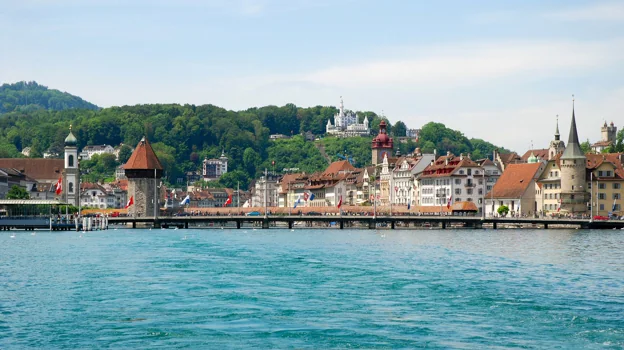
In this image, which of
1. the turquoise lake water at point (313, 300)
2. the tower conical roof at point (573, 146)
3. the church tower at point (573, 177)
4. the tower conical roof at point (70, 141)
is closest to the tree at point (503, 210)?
the church tower at point (573, 177)

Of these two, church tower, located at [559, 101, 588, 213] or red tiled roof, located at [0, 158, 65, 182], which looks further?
red tiled roof, located at [0, 158, 65, 182]

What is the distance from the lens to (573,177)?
353ft

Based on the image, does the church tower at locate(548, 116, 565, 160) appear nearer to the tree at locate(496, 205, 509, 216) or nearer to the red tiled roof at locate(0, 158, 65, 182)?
the tree at locate(496, 205, 509, 216)

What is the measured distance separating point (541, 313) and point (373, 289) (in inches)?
306

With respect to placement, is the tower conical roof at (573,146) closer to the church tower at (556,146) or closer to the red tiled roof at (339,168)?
the church tower at (556,146)

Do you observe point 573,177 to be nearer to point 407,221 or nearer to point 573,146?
point 573,146

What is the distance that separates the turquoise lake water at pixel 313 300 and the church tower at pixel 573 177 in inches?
2046

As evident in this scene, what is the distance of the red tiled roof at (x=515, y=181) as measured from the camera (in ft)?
Answer: 387

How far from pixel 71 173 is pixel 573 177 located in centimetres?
7098

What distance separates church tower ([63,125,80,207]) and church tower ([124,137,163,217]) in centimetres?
1701

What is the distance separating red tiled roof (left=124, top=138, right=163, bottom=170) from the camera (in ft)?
432

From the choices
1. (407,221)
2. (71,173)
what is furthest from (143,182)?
(407,221)

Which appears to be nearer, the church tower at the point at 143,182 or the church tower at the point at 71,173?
the church tower at the point at 143,182

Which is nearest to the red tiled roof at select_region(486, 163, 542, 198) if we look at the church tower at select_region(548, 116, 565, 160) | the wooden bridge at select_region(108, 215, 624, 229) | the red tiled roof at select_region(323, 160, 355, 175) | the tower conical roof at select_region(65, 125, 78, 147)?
the wooden bridge at select_region(108, 215, 624, 229)
